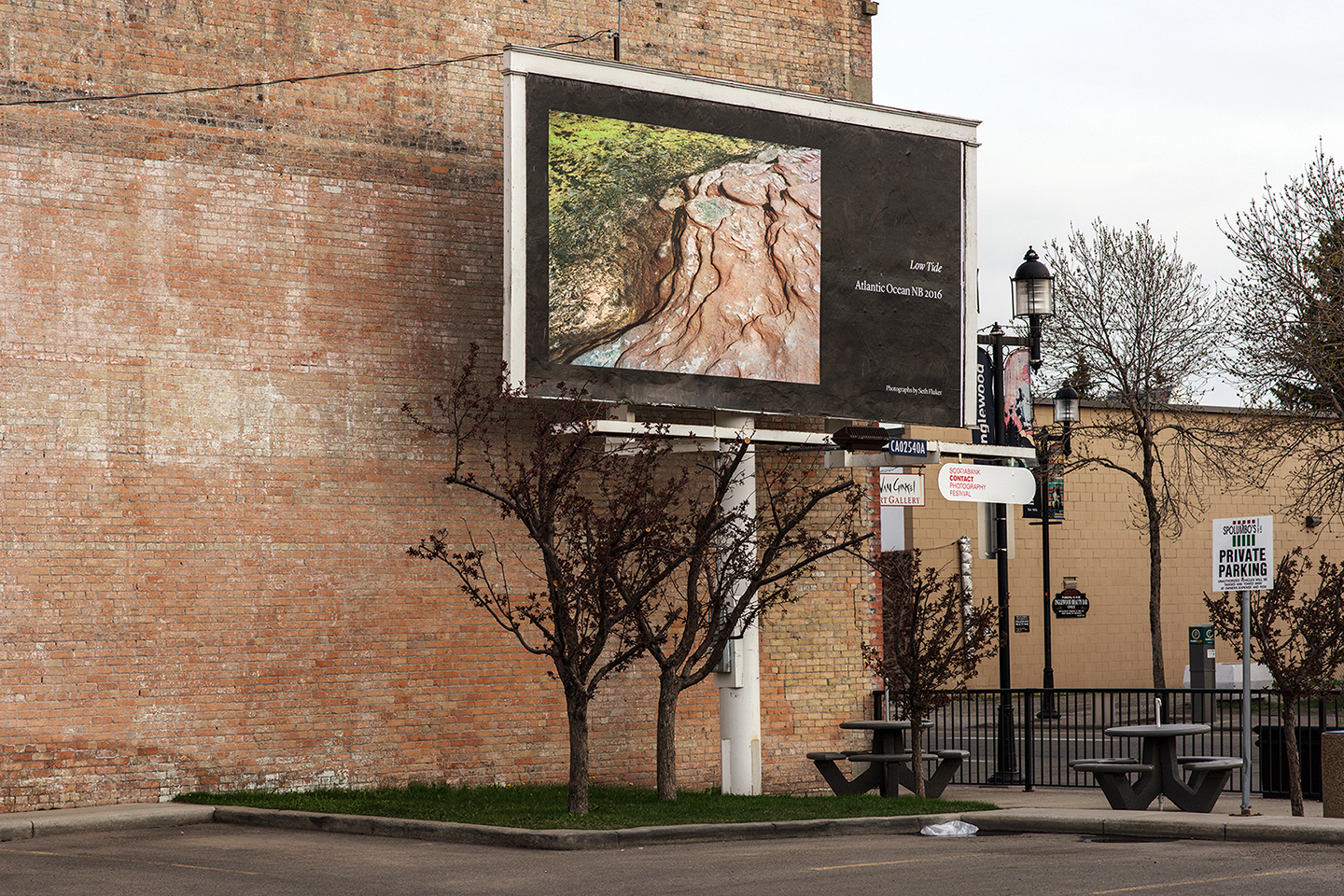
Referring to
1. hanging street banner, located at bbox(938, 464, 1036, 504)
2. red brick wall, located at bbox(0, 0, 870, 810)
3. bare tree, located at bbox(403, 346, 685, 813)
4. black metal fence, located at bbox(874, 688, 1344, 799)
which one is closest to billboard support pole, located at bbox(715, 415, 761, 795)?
red brick wall, located at bbox(0, 0, 870, 810)

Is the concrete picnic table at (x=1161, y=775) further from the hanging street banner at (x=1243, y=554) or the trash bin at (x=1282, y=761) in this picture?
the trash bin at (x=1282, y=761)

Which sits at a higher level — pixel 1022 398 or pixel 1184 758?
pixel 1022 398

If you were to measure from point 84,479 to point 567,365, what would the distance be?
5.04 meters

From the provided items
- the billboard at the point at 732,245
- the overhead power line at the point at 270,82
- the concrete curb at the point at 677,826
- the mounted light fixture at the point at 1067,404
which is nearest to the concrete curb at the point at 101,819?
the concrete curb at the point at 677,826

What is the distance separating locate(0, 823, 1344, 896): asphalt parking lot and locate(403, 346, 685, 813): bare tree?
6.90ft

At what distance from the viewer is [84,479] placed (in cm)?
1528

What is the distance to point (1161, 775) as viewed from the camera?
15516 millimetres

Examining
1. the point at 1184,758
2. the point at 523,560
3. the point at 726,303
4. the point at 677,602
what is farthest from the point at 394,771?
the point at 1184,758

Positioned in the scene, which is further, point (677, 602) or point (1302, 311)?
point (1302, 311)

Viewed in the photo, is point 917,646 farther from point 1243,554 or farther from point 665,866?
point 665,866

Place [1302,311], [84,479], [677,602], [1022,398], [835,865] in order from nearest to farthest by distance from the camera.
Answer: [835,865], [84,479], [677,602], [1022,398], [1302,311]

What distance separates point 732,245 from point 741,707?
5325mm

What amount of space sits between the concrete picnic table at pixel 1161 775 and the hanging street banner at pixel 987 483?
3.32 m

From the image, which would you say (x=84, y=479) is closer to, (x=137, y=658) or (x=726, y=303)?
(x=137, y=658)
